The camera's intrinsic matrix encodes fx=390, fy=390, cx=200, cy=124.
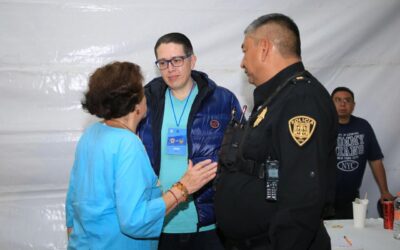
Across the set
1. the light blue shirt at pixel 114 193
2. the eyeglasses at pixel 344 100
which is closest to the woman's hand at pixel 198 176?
the light blue shirt at pixel 114 193

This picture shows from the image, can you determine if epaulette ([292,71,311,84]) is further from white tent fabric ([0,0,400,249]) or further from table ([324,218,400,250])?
white tent fabric ([0,0,400,249])

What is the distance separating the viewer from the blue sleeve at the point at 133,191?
4.06ft

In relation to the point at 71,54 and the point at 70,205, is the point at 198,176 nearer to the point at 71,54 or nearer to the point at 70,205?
the point at 70,205

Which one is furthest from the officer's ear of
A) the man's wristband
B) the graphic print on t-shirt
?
the graphic print on t-shirt

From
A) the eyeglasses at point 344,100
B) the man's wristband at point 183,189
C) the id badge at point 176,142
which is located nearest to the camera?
the man's wristband at point 183,189

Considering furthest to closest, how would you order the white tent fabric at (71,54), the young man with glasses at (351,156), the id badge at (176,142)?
1. the young man with glasses at (351,156)
2. the white tent fabric at (71,54)
3. the id badge at (176,142)

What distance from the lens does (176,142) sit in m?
1.84

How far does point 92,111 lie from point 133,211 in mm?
368

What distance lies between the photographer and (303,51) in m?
2.67

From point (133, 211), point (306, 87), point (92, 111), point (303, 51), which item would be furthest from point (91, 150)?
point (303, 51)

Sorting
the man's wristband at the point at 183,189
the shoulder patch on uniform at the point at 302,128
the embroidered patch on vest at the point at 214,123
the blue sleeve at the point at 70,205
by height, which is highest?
the shoulder patch on uniform at the point at 302,128

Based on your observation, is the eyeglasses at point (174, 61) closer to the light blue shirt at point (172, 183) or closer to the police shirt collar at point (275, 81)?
the light blue shirt at point (172, 183)

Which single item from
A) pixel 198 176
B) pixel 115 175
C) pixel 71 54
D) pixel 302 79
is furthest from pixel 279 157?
pixel 71 54

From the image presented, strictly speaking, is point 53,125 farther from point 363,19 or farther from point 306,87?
point 363,19
